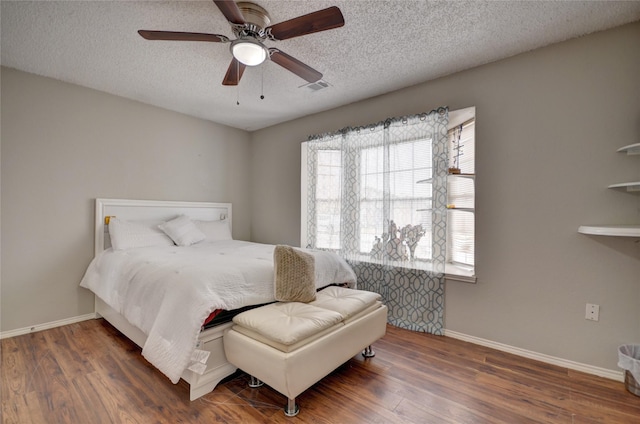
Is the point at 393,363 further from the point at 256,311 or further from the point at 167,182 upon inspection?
the point at 167,182

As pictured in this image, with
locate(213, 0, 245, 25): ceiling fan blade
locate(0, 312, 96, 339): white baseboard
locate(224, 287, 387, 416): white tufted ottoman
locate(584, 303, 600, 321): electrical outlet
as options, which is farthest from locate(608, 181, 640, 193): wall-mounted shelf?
locate(0, 312, 96, 339): white baseboard

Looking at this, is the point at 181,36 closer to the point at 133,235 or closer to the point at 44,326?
the point at 133,235

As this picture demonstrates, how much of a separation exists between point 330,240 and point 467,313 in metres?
1.66

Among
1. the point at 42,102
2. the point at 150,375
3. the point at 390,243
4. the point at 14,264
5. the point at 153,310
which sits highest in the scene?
the point at 42,102

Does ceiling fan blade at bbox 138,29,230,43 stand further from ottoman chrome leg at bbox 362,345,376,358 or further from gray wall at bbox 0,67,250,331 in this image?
ottoman chrome leg at bbox 362,345,376,358

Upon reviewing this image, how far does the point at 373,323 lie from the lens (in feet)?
7.23

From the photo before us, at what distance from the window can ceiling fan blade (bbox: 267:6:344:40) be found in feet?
5.15

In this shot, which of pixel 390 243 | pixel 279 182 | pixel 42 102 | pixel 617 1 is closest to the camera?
pixel 617 1

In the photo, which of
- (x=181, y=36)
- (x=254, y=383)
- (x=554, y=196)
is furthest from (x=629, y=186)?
(x=181, y=36)

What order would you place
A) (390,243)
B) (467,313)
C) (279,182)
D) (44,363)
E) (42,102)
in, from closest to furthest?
(44,363) < (467,313) < (42,102) < (390,243) < (279,182)

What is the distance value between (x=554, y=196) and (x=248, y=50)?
2496 mm

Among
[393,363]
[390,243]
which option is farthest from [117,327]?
[390,243]

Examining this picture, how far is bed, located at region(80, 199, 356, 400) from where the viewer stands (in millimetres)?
1765

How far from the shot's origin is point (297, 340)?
162 centimetres
